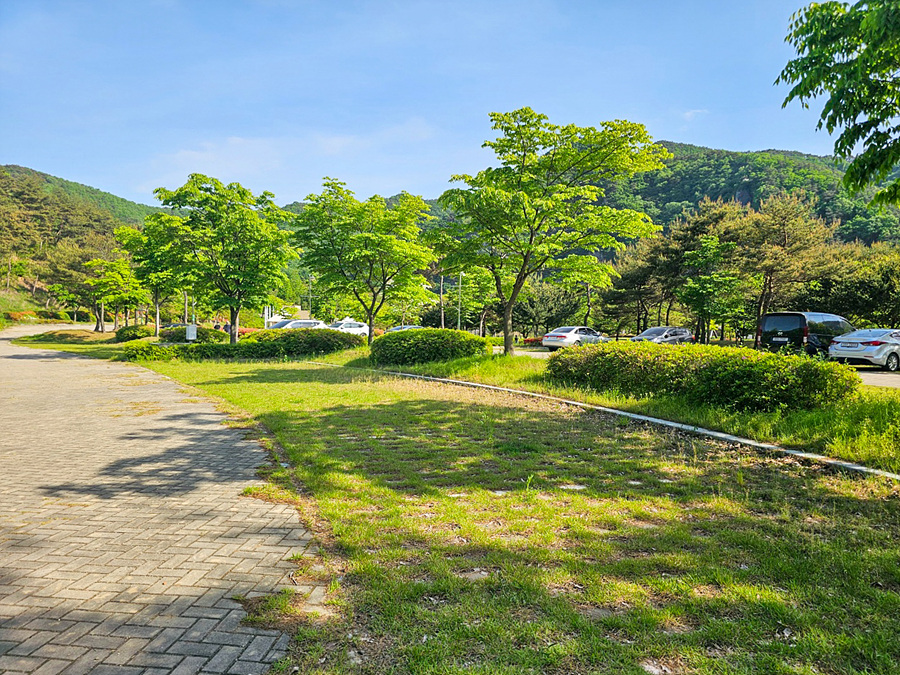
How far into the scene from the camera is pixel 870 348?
613 inches

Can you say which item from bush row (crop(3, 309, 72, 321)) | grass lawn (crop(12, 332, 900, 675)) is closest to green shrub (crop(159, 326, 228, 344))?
grass lawn (crop(12, 332, 900, 675))

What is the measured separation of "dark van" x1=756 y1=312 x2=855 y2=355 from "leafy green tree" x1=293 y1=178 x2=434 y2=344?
43.0ft

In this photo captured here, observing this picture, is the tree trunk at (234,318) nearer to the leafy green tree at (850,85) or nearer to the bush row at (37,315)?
the leafy green tree at (850,85)

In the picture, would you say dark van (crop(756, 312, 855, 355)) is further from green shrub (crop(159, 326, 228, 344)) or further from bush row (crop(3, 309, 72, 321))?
bush row (crop(3, 309, 72, 321))

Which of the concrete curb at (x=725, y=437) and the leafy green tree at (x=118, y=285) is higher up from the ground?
the leafy green tree at (x=118, y=285)

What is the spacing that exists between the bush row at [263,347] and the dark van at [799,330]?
56.9 feet

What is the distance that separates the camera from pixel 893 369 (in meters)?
15.8

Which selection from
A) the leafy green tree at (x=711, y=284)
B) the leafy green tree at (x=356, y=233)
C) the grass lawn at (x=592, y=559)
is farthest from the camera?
the leafy green tree at (x=711, y=284)

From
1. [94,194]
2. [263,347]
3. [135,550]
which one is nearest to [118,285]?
[263,347]

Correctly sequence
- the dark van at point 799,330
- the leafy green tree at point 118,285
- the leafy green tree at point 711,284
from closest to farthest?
the dark van at point 799,330 → the leafy green tree at point 711,284 → the leafy green tree at point 118,285

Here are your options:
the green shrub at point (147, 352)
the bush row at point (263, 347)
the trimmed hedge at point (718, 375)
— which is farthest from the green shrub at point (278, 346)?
the trimmed hedge at point (718, 375)

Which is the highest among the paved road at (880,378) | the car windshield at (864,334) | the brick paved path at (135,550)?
the car windshield at (864,334)

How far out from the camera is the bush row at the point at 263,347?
71.3 ft

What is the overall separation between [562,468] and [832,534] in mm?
2492
